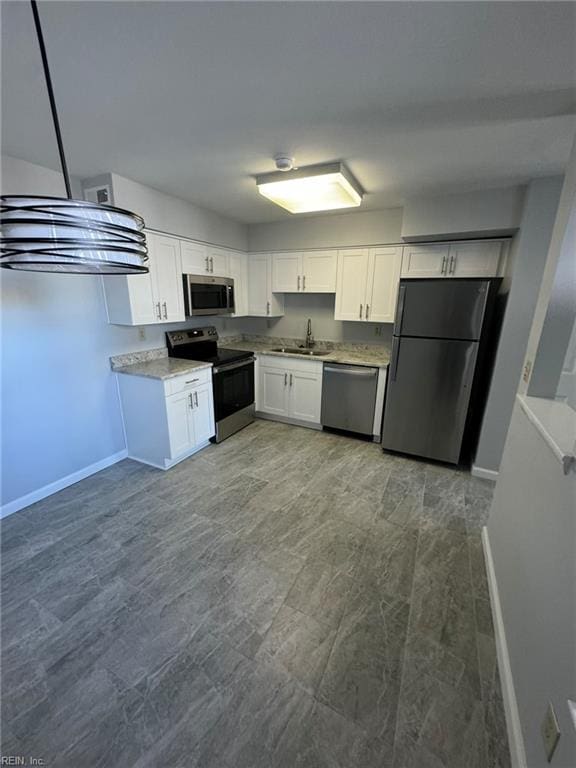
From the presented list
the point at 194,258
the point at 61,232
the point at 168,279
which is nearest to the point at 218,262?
the point at 194,258

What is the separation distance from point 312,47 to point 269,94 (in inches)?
13.7

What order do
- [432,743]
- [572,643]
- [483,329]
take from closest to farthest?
[572,643], [432,743], [483,329]

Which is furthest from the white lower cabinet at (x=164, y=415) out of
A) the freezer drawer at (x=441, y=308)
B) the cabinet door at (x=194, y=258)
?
the freezer drawer at (x=441, y=308)

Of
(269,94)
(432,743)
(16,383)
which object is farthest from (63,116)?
(432,743)

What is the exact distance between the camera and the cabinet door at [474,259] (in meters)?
2.85

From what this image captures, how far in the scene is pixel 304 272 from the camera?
3818 millimetres

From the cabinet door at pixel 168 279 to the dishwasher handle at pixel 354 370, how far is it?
1.75 metres

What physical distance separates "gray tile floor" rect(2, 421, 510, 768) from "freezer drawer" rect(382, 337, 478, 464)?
1.85ft


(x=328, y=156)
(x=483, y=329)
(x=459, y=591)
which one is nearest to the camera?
(x=459, y=591)

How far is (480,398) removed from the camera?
3.04 m

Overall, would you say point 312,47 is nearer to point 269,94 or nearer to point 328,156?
point 269,94

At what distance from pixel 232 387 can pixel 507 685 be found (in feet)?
10.1

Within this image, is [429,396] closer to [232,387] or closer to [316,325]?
[316,325]

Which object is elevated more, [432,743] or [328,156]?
[328,156]
